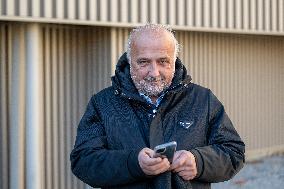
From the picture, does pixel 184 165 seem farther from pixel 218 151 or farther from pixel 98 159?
pixel 98 159

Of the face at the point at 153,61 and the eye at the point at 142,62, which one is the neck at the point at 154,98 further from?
the eye at the point at 142,62

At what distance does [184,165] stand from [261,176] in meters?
5.61

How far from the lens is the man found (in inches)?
96.0

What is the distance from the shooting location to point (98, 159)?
244 cm

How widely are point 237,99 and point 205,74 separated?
0.82 m

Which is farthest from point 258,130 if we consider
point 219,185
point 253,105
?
point 219,185

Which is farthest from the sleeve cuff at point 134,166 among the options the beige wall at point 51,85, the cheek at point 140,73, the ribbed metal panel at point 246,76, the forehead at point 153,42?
the ribbed metal panel at point 246,76

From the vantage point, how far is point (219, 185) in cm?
721

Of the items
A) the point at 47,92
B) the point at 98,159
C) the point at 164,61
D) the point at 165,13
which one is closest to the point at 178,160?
the point at 98,159

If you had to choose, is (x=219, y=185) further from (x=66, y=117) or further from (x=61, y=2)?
(x=61, y=2)

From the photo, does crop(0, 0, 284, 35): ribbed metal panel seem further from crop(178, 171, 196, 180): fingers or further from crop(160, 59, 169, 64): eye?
crop(178, 171, 196, 180): fingers

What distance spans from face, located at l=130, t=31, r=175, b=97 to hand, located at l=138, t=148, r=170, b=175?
1.15 ft

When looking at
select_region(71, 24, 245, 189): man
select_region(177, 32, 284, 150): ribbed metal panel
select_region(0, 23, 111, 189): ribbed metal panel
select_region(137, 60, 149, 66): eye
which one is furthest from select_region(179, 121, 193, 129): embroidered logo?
select_region(177, 32, 284, 150): ribbed metal panel

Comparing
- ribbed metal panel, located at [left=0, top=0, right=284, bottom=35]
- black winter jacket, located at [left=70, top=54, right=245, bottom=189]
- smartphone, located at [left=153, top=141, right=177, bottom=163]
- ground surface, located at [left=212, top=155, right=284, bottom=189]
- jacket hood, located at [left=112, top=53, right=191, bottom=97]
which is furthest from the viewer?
ground surface, located at [left=212, top=155, right=284, bottom=189]
